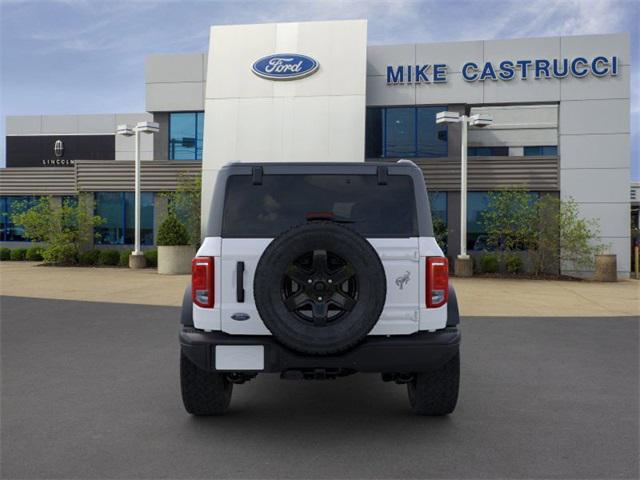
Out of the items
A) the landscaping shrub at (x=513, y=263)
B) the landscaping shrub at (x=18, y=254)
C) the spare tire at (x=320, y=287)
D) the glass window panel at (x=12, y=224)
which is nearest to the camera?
the spare tire at (x=320, y=287)

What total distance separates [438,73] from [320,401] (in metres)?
19.9

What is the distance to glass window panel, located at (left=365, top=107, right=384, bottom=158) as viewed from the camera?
24.1 m

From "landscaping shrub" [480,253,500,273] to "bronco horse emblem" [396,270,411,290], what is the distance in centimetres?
1716

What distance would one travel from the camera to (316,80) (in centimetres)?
2236

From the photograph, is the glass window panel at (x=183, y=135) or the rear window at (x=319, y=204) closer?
the rear window at (x=319, y=204)

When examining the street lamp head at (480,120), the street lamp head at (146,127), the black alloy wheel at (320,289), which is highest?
the street lamp head at (146,127)

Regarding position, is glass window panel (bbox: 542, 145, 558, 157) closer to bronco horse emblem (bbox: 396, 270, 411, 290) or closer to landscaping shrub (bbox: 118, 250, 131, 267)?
landscaping shrub (bbox: 118, 250, 131, 267)

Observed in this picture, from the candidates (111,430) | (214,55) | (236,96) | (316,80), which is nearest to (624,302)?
(111,430)

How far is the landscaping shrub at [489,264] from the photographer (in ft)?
67.2

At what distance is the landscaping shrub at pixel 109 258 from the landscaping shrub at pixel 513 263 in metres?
14.7

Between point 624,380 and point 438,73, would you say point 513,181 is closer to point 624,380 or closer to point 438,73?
point 438,73

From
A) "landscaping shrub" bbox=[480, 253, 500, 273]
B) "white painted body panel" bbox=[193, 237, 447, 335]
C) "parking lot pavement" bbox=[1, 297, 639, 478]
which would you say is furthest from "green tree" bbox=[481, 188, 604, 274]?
"white painted body panel" bbox=[193, 237, 447, 335]

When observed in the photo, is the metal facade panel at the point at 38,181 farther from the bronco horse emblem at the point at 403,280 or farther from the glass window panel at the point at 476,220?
the bronco horse emblem at the point at 403,280

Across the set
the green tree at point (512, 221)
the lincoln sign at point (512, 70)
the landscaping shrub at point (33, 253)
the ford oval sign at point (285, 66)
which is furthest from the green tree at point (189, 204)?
the green tree at point (512, 221)
